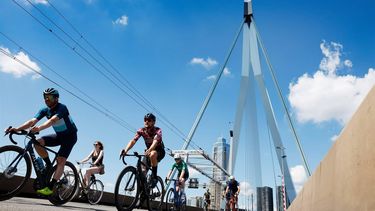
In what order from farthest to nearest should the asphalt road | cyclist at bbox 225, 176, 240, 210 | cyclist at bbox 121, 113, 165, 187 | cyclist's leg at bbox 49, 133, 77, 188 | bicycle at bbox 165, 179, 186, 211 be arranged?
cyclist at bbox 225, 176, 240, 210 → bicycle at bbox 165, 179, 186, 211 → cyclist at bbox 121, 113, 165, 187 → cyclist's leg at bbox 49, 133, 77, 188 → the asphalt road

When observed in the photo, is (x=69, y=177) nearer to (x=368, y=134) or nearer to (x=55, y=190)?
(x=55, y=190)

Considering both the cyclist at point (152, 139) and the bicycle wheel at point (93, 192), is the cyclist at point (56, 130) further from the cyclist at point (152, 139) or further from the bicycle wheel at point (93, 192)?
the bicycle wheel at point (93, 192)

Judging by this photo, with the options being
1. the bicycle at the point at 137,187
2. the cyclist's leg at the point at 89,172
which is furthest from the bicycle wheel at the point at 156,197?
the cyclist's leg at the point at 89,172

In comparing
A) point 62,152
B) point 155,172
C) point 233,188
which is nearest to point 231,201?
point 233,188

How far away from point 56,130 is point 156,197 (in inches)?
97.2

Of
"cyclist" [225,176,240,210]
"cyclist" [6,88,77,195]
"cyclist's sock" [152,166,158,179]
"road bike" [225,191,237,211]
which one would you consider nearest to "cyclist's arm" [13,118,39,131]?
"cyclist" [6,88,77,195]

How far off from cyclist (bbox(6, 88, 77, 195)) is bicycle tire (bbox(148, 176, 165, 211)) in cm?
180

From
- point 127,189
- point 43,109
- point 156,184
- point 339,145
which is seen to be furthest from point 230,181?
point 339,145

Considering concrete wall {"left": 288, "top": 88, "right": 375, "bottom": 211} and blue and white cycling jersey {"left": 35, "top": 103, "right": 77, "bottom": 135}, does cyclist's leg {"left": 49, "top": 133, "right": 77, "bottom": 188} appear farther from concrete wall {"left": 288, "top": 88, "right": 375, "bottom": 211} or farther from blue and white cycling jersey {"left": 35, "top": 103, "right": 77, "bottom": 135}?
concrete wall {"left": 288, "top": 88, "right": 375, "bottom": 211}

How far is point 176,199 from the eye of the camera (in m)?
8.77

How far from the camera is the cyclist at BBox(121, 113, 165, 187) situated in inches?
231

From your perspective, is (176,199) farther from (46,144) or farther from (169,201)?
(46,144)

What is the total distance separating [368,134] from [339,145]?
0.72m

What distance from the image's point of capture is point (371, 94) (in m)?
2.22
